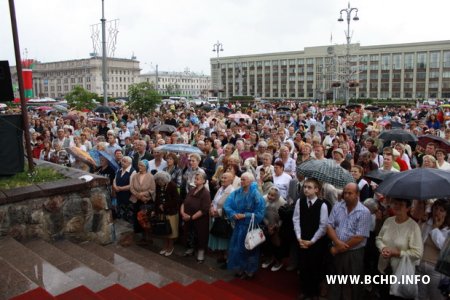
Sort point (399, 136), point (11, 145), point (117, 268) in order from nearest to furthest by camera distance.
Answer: point (117, 268)
point (11, 145)
point (399, 136)

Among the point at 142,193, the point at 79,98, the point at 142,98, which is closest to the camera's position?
the point at 142,193

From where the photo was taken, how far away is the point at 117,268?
5324mm

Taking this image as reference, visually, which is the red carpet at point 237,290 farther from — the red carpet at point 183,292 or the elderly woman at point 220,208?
the elderly woman at point 220,208

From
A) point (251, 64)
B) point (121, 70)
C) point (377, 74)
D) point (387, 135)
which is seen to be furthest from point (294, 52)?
point (387, 135)

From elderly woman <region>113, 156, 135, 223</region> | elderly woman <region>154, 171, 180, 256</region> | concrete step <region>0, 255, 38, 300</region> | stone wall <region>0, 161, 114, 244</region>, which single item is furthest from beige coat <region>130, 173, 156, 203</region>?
concrete step <region>0, 255, 38, 300</region>

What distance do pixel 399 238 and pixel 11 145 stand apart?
597 centimetres

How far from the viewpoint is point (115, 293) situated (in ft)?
Answer: 14.3

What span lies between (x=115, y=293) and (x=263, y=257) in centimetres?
281

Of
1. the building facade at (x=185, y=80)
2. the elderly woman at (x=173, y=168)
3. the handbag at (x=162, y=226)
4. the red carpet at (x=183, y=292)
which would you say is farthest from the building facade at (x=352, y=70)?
the red carpet at (x=183, y=292)

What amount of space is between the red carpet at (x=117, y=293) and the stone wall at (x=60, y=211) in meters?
2.09

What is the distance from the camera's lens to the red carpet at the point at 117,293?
14.0 ft

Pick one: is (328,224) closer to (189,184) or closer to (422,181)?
(422,181)

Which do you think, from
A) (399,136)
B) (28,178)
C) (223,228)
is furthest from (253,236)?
(399,136)

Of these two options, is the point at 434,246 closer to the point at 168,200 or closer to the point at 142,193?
the point at 168,200
